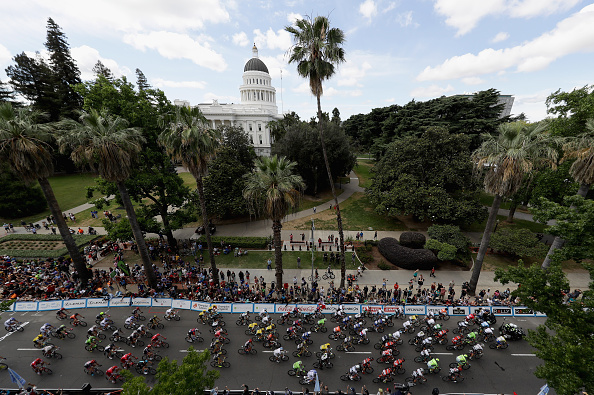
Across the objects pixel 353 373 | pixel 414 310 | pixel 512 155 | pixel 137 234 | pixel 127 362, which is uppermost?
pixel 512 155

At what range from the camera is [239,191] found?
33.1 m

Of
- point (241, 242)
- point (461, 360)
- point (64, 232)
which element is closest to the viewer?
point (461, 360)

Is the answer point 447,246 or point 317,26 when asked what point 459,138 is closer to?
point 447,246

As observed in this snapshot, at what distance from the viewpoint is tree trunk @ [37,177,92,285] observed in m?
17.6

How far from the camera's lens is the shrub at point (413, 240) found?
25594 millimetres

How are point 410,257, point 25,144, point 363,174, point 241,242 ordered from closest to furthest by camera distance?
point 25,144 < point 410,257 < point 241,242 < point 363,174

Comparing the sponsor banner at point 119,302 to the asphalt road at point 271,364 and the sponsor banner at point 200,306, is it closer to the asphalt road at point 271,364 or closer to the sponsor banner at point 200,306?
the asphalt road at point 271,364

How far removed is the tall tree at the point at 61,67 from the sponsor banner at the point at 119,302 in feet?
181

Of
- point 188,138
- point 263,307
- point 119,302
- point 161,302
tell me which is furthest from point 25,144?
point 263,307

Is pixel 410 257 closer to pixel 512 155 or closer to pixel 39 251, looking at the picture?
pixel 512 155

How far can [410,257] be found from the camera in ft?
77.1

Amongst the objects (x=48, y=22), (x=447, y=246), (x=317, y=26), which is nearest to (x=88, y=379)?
(x=317, y=26)

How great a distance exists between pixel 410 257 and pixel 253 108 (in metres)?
76.7

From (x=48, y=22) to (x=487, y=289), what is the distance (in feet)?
297
